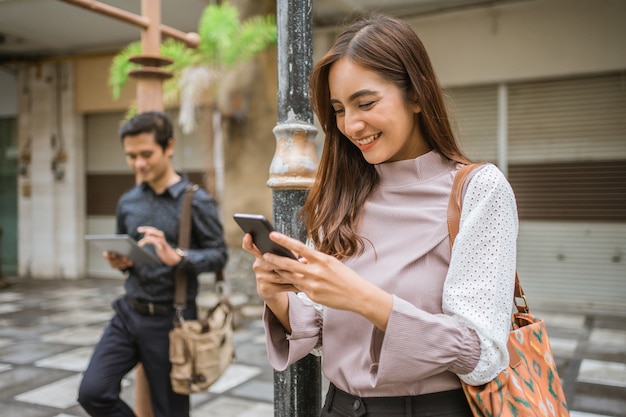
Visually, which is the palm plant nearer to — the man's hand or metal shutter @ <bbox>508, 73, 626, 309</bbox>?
the man's hand

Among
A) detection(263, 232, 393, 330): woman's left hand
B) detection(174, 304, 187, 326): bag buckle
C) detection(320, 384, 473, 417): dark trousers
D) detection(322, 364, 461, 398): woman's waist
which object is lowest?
detection(174, 304, 187, 326): bag buckle

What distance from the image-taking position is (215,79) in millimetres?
7164

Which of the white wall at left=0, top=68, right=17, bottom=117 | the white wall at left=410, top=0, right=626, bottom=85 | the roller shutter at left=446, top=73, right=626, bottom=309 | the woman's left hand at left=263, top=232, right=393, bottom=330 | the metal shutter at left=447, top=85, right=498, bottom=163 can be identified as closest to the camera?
the woman's left hand at left=263, top=232, right=393, bottom=330

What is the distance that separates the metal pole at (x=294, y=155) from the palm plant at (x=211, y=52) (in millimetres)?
4793

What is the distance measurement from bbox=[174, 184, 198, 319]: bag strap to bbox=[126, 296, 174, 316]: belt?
0.05 metres

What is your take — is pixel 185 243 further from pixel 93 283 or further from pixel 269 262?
pixel 93 283

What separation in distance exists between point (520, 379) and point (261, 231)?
0.69 m

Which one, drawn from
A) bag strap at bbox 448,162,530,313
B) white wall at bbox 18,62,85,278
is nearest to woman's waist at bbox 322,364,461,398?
bag strap at bbox 448,162,530,313

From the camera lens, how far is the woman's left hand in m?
1.19

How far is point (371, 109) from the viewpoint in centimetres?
141

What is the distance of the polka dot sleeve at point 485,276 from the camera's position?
127 centimetres

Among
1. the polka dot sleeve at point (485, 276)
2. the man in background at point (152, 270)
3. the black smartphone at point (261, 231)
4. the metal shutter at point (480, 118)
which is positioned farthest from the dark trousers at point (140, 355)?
the metal shutter at point (480, 118)

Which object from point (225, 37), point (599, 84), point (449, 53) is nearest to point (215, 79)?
point (225, 37)

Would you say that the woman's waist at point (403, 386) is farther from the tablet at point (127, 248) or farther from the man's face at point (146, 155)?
the man's face at point (146, 155)
